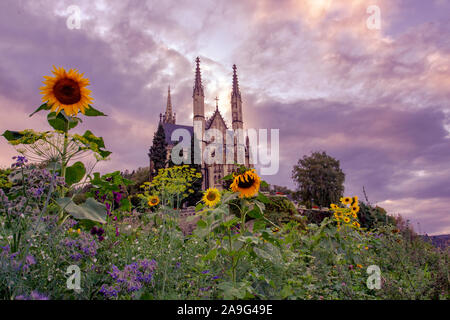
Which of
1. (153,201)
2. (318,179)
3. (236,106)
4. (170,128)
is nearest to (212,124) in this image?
(236,106)

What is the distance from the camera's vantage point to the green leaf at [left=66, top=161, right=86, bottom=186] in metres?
3.84

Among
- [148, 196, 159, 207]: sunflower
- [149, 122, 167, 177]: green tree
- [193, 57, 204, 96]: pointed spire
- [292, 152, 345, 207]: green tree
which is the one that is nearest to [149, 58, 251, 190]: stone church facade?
[193, 57, 204, 96]: pointed spire

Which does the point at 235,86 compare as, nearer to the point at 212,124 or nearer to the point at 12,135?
the point at 212,124

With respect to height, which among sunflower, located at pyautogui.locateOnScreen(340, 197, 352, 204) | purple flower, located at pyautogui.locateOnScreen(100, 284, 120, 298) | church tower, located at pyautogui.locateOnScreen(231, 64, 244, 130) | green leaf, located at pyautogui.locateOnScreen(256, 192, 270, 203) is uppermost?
church tower, located at pyautogui.locateOnScreen(231, 64, 244, 130)

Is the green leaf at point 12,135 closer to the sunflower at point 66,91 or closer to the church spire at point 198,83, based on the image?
the sunflower at point 66,91

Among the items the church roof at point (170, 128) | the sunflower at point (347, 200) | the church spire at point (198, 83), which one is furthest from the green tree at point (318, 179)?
the sunflower at point (347, 200)

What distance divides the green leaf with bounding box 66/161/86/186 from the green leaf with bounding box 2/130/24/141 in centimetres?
72

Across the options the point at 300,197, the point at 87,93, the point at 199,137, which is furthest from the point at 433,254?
the point at 199,137

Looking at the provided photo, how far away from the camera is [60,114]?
3432 mm

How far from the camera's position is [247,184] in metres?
3.58

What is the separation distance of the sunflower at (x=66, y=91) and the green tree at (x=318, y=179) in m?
39.3

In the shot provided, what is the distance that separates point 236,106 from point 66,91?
59013 millimetres

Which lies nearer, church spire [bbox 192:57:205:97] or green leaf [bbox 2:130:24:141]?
green leaf [bbox 2:130:24:141]

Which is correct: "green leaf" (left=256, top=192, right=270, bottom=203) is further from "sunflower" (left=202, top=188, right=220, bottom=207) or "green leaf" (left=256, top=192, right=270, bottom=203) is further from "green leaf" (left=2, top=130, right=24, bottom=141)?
"green leaf" (left=2, top=130, right=24, bottom=141)
